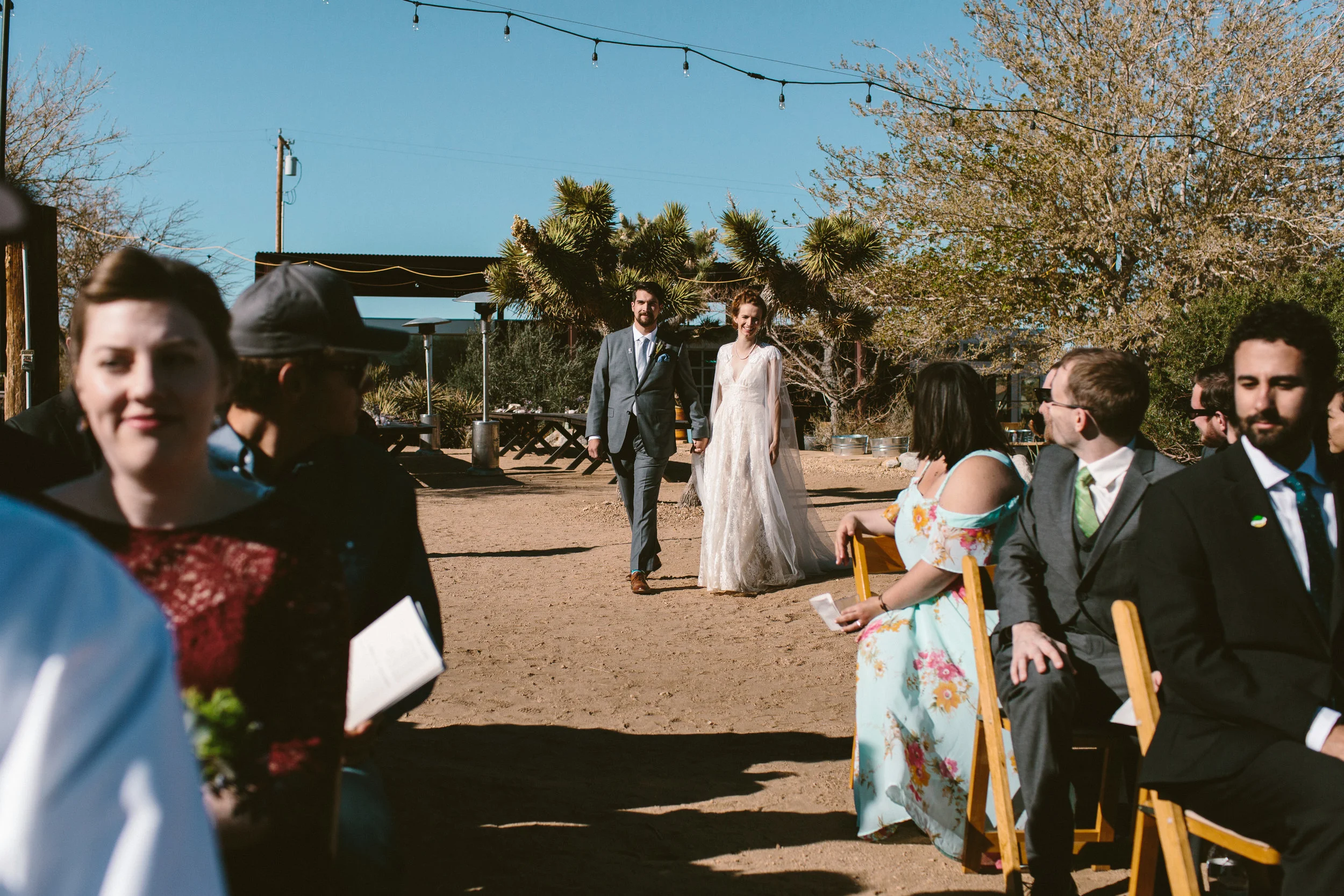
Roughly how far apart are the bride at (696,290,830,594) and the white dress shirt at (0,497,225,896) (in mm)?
6722

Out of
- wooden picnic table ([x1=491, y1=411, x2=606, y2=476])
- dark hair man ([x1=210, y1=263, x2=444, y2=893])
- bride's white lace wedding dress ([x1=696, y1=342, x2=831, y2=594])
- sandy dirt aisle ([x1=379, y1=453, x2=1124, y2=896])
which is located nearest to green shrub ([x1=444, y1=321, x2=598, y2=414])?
wooden picnic table ([x1=491, y1=411, x2=606, y2=476])

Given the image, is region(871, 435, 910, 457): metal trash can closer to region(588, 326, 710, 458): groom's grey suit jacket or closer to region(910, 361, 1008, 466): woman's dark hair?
region(588, 326, 710, 458): groom's grey suit jacket

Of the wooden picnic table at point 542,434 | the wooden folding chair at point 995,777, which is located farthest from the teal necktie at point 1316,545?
the wooden picnic table at point 542,434

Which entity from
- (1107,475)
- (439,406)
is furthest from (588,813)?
(439,406)

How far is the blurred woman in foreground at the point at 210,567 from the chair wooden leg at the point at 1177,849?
1.86 m

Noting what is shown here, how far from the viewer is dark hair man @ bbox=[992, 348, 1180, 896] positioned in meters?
2.78

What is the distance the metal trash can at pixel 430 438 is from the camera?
17828 millimetres

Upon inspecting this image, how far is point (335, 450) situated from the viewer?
5.51ft

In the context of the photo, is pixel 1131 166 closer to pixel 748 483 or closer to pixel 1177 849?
pixel 748 483

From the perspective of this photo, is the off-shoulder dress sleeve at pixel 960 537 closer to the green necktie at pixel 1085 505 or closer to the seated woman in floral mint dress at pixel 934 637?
the seated woman in floral mint dress at pixel 934 637

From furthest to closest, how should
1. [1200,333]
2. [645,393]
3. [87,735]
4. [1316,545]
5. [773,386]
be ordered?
1. [1200,333]
2. [645,393]
3. [773,386]
4. [1316,545]
5. [87,735]

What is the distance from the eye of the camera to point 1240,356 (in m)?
2.64

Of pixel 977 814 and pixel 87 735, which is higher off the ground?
pixel 87 735

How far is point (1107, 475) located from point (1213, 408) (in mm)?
1621
